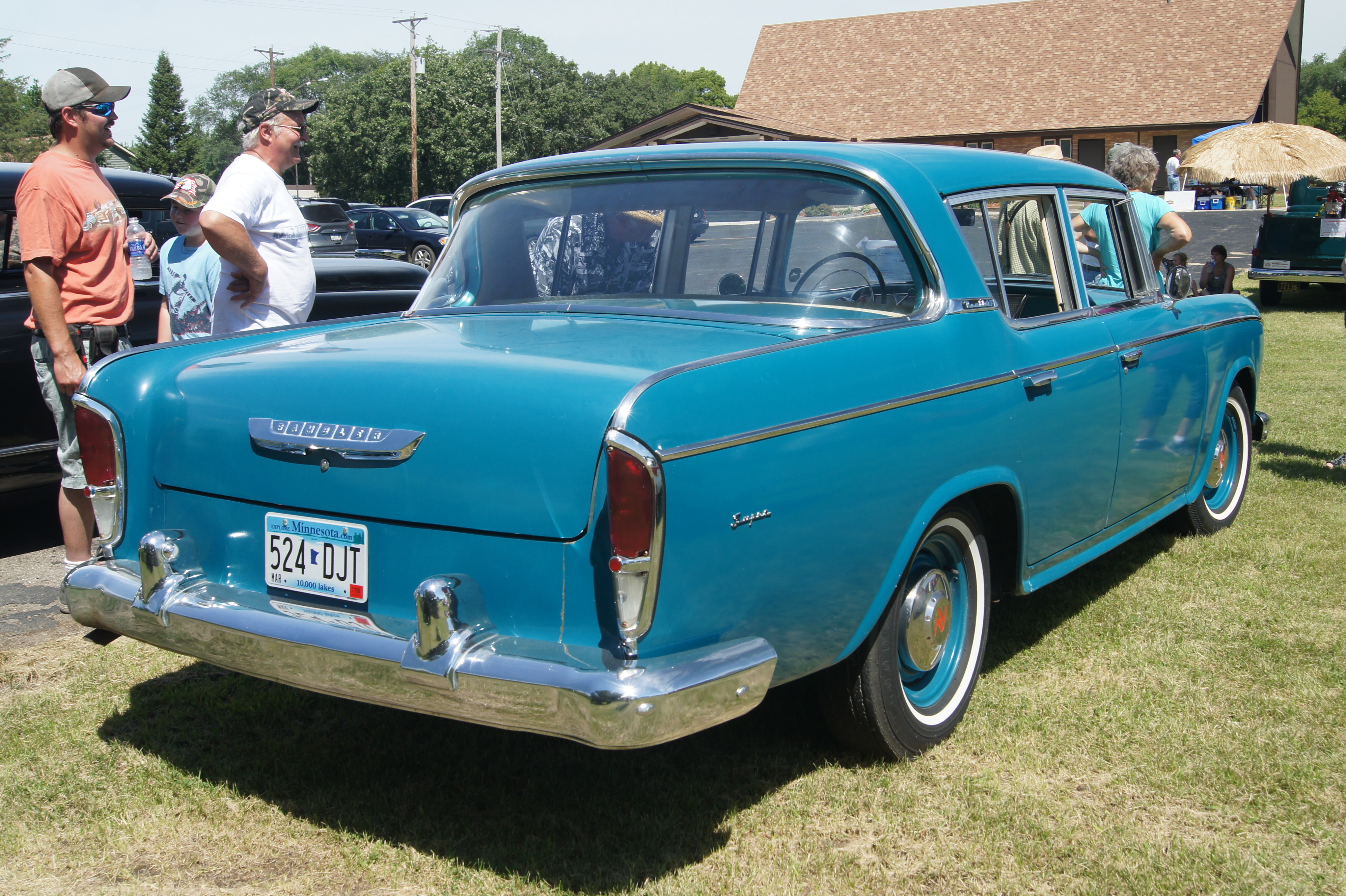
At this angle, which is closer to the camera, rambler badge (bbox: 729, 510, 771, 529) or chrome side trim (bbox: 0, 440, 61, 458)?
rambler badge (bbox: 729, 510, 771, 529)

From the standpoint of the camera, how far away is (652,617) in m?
2.30

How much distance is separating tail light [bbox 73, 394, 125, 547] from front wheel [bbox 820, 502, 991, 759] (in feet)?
6.30

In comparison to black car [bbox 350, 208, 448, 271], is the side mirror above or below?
below

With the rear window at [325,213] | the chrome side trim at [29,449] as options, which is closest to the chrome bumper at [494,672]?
the chrome side trim at [29,449]

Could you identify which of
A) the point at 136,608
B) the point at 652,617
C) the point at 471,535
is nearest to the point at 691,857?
the point at 652,617

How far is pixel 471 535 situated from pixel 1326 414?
7652mm

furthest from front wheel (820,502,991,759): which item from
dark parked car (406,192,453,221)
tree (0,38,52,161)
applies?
tree (0,38,52,161)

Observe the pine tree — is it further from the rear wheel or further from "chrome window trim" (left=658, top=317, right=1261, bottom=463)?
"chrome window trim" (left=658, top=317, right=1261, bottom=463)

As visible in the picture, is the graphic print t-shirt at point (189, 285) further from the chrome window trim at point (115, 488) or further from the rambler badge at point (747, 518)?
the rambler badge at point (747, 518)

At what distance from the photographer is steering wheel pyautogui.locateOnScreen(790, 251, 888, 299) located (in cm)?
328

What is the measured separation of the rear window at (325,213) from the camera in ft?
78.8

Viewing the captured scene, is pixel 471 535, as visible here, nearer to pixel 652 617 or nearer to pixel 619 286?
pixel 652 617

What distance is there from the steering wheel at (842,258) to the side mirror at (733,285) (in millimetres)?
145

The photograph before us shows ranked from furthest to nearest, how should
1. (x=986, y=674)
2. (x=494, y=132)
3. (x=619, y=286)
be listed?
(x=494, y=132) → (x=986, y=674) → (x=619, y=286)
